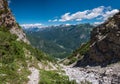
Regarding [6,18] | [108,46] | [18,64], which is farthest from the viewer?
[108,46]

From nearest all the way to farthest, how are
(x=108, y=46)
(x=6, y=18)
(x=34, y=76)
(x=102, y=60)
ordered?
(x=34, y=76)
(x=6, y=18)
(x=102, y=60)
(x=108, y=46)

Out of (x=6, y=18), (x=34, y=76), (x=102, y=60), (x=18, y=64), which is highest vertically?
(x=6, y=18)

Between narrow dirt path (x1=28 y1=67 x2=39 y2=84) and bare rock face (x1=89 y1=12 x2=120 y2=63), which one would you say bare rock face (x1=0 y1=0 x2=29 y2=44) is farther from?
bare rock face (x1=89 y1=12 x2=120 y2=63)

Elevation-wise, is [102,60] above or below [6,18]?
below

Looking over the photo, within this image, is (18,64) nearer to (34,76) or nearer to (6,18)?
(34,76)

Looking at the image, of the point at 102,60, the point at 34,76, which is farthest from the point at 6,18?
the point at 102,60

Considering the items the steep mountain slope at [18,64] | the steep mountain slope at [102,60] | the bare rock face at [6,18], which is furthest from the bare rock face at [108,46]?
the bare rock face at [6,18]

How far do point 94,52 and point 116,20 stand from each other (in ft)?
57.0

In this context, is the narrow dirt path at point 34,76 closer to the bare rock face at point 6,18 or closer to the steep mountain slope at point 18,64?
the steep mountain slope at point 18,64

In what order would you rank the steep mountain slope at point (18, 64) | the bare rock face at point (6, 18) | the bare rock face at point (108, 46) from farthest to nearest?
the bare rock face at point (108, 46)
the bare rock face at point (6, 18)
the steep mountain slope at point (18, 64)

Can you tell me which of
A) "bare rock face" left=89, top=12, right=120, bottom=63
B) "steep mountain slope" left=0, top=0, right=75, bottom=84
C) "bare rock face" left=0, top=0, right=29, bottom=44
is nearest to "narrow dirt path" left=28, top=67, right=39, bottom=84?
"steep mountain slope" left=0, top=0, right=75, bottom=84

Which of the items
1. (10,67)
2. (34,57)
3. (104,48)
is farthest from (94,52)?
(10,67)

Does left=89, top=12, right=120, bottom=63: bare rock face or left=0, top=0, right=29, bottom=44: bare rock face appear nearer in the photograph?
left=0, top=0, right=29, bottom=44: bare rock face

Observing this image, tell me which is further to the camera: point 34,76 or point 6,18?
point 6,18
